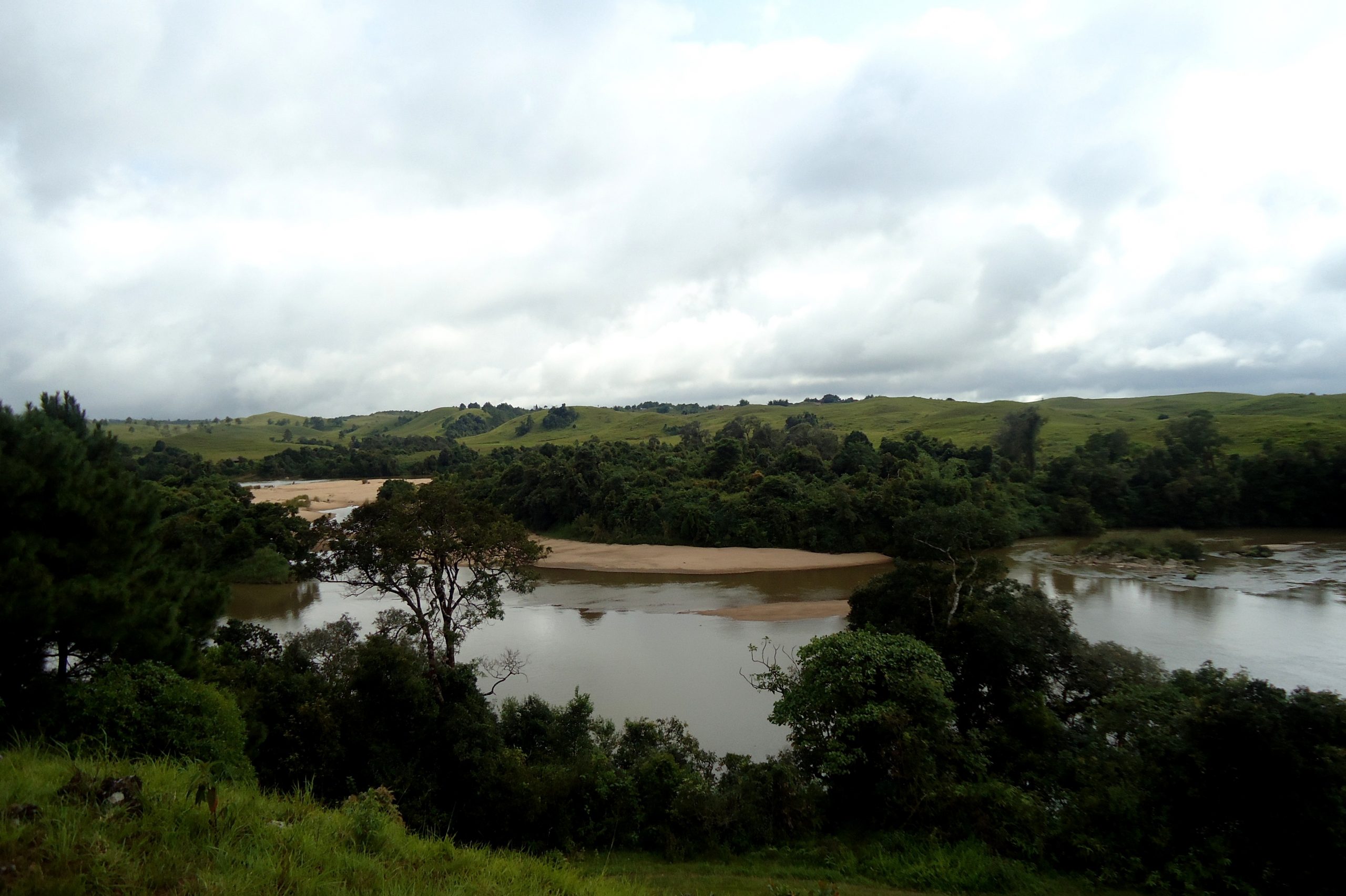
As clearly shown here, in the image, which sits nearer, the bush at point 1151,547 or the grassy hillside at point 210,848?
the grassy hillside at point 210,848

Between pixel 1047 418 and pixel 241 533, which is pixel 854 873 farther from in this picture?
pixel 1047 418

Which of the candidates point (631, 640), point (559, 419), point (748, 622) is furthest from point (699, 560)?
point (559, 419)

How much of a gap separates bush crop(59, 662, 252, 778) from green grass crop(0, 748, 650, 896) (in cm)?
178

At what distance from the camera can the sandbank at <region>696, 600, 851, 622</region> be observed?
2675 cm

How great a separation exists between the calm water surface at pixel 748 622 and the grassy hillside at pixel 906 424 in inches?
944

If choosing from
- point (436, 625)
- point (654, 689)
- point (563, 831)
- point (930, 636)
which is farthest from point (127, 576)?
point (930, 636)

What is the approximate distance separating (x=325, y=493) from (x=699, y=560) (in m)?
50.5

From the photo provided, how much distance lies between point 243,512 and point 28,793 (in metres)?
38.2

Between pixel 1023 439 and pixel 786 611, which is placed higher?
pixel 1023 439

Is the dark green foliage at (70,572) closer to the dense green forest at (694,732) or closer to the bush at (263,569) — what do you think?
the dense green forest at (694,732)

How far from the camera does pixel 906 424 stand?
86438 mm

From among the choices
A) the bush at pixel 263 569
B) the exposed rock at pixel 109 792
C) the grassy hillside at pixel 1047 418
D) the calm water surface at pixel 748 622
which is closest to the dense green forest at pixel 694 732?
the exposed rock at pixel 109 792

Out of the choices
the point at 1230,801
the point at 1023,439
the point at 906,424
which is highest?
the point at 906,424

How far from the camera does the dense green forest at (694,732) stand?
8.17 meters
